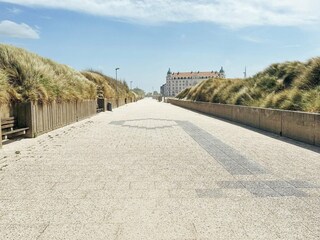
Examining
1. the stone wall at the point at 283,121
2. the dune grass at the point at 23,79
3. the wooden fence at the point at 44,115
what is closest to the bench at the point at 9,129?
the wooden fence at the point at 44,115

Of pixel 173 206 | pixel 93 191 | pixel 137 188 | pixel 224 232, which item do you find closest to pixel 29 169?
pixel 93 191

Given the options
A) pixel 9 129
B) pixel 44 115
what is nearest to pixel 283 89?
pixel 44 115

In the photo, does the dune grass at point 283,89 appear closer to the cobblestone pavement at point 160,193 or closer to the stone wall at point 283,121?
the stone wall at point 283,121

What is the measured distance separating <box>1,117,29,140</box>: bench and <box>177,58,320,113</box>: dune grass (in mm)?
11033

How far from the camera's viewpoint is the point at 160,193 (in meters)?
5.61

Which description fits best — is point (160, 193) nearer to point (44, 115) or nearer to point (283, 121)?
point (283, 121)

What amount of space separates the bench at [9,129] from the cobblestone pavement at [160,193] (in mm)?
2002

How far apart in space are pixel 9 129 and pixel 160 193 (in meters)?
8.96

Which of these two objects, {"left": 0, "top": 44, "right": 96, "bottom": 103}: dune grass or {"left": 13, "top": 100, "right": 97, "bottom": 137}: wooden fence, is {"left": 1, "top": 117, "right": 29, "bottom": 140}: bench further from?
{"left": 0, "top": 44, "right": 96, "bottom": 103}: dune grass

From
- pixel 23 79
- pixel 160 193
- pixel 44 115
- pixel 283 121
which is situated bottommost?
pixel 160 193

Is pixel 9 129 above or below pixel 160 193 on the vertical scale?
above

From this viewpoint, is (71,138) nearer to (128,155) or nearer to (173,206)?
(128,155)

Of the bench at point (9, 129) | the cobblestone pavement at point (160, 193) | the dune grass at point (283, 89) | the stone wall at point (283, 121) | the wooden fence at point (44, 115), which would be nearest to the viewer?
the cobblestone pavement at point (160, 193)

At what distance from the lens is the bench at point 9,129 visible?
39.0 feet
